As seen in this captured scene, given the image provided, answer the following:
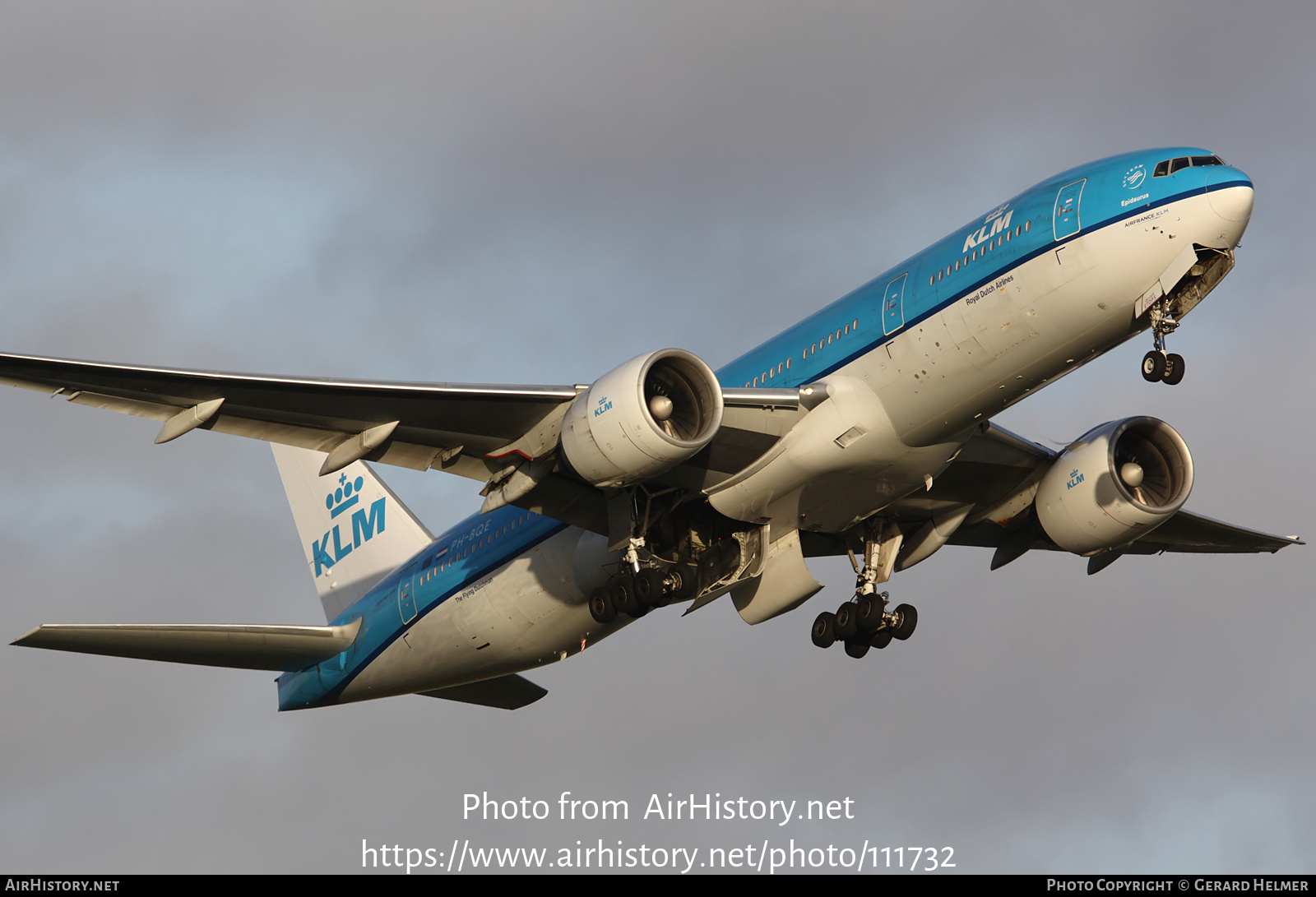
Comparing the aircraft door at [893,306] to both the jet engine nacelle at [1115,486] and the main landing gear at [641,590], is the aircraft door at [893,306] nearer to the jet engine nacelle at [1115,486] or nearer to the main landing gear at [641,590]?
the main landing gear at [641,590]

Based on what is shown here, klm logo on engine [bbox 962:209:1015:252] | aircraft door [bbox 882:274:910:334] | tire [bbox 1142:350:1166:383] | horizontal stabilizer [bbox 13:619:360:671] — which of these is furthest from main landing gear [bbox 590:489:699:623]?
tire [bbox 1142:350:1166:383]

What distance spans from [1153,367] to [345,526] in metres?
20.7

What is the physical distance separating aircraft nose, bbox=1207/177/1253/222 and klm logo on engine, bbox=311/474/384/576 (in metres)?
20.5

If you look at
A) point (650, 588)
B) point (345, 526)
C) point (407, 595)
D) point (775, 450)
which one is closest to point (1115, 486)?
point (775, 450)

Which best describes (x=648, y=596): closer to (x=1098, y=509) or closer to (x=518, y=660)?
(x=518, y=660)

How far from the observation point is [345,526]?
36.8m

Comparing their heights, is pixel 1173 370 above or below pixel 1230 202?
below

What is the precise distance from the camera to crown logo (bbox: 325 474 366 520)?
36938 millimetres

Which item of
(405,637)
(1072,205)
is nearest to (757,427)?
(1072,205)

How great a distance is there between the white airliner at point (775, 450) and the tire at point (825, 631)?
0.06 metres

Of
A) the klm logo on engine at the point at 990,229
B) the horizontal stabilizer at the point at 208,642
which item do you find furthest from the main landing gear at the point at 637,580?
the horizontal stabilizer at the point at 208,642

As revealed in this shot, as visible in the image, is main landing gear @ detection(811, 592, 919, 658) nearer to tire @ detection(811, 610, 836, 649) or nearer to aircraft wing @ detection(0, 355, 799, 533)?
tire @ detection(811, 610, 836, 649)

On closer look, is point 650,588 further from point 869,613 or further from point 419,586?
point 419,586

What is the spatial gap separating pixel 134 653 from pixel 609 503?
8.93 metres
